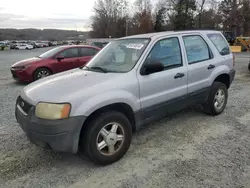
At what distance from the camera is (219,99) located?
494 centimetres

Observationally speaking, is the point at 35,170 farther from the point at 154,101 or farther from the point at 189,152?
the point at 189,152

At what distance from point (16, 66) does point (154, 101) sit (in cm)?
694

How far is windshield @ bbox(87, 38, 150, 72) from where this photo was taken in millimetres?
3607

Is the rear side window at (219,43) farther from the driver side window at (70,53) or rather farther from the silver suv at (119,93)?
the driver side window at (70,53)

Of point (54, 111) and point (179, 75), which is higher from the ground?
point (179, 75)

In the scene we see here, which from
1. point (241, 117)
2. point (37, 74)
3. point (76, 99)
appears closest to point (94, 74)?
point (76, 99)

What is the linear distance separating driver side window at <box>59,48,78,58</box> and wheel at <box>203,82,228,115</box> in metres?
6.20

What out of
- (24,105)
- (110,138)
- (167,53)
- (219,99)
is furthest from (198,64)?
(24,105)

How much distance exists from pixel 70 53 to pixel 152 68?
6672 mm

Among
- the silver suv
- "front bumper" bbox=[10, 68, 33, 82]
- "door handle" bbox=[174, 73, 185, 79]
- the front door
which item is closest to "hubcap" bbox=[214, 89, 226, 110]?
the silver suv

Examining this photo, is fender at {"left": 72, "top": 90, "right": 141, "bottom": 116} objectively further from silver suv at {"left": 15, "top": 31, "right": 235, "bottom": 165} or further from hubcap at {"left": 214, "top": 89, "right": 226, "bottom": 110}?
hubcap at {"left": 214, "top": 89, "right": 226, "bottom": 110}

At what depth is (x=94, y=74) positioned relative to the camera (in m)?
3.50

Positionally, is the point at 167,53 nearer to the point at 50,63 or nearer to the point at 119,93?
the point at 119,93

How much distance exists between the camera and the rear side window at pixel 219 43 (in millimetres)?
4781
